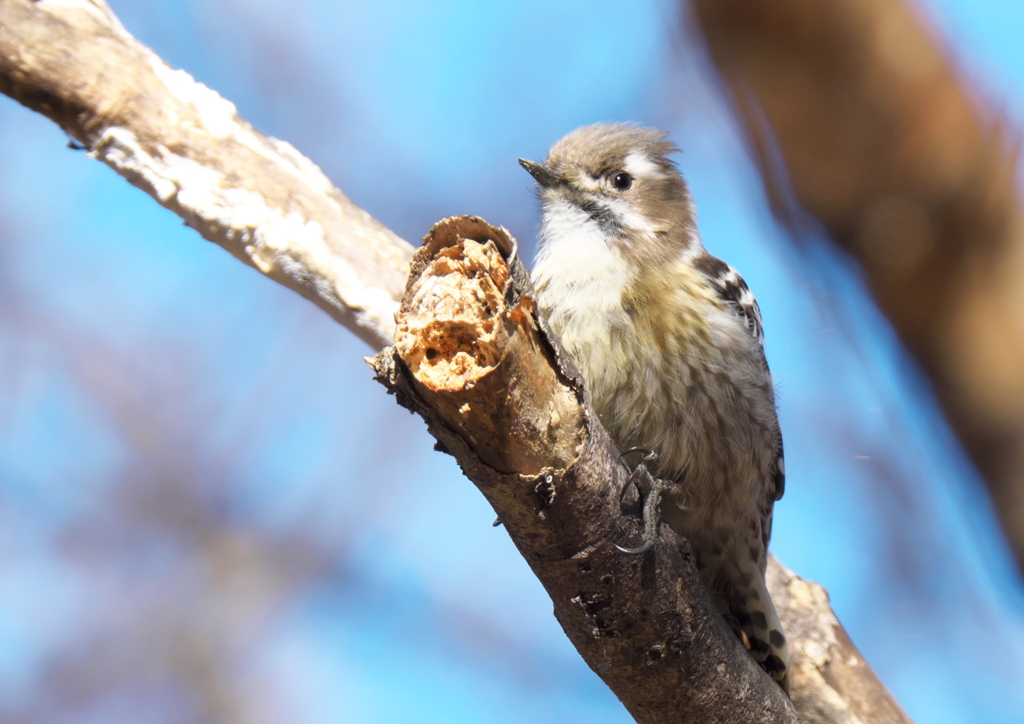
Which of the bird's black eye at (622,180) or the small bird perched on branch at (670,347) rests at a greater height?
the bird's black eye at (622,180)

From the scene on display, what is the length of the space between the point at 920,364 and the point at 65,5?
355 centimetres

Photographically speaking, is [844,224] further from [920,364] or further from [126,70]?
[126,70]

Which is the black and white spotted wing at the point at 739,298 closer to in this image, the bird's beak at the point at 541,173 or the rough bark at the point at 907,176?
the bird's beak at the point at 541,173

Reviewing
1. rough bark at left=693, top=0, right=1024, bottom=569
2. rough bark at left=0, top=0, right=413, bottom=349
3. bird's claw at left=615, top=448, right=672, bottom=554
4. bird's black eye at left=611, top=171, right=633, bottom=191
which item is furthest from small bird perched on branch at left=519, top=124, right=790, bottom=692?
rough bark at left=0, top=0, right=413, bottom=349

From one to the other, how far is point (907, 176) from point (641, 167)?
60.1 inches

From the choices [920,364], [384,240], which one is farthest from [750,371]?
[384,240]

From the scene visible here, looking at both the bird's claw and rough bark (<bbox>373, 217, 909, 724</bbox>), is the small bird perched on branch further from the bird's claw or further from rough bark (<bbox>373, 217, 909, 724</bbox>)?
rough bark (<bbox>373, 217, 909, 724</bbox>)

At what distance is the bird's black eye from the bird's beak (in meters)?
0.21

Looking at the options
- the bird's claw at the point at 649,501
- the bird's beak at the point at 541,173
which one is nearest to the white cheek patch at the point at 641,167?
the bird's beak at the point at 541,173

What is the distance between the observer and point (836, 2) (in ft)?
5.90

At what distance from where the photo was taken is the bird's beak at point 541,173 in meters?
3.37

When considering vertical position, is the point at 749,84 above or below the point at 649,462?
above

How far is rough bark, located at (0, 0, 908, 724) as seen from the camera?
176 cm

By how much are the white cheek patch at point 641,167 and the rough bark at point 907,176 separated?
4.66 ft
